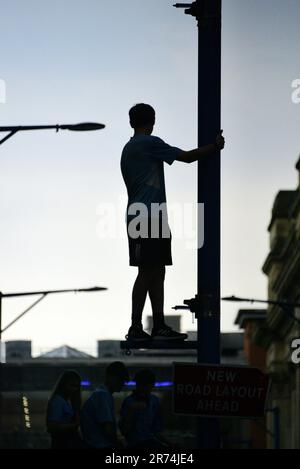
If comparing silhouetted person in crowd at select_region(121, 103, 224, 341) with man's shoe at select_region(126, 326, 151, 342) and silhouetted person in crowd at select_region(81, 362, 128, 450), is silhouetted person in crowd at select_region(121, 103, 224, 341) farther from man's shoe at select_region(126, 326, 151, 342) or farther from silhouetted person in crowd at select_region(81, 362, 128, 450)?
silhouetted person in crowd at select_region(81, 362, 128, 450)

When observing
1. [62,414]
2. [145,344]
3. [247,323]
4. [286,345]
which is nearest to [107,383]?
[62,414]

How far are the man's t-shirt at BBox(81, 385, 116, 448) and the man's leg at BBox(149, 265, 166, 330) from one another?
1221 mm

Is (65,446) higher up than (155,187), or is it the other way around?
(155,187)

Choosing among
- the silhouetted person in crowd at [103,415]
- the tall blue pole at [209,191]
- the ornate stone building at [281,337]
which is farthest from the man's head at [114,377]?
the ornate stone building at [281,337]

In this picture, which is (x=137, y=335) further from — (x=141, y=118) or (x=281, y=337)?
(x=281, y=337)

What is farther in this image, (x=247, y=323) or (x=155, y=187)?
(x=247, y=323)

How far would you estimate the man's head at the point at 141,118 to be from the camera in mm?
10922

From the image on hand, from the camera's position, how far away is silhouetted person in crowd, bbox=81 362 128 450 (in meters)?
11.8

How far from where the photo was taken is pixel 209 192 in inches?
410

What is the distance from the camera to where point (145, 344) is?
1041 cm

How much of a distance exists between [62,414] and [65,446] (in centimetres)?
44

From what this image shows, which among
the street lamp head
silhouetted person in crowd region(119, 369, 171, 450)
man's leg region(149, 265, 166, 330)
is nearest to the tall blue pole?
man's leg region(149, 265, 166, 330)
